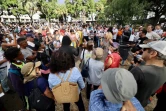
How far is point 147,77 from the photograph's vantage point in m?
1.49

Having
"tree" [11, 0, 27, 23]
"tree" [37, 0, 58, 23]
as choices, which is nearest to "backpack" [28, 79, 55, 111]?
"tree" [11, 0, 27, 23]

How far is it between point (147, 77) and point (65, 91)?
124 cm

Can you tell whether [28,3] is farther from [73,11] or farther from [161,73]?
[161,73]

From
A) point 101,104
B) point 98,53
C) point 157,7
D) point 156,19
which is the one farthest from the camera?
point 156,19

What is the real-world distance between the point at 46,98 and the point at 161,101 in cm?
Result: 207

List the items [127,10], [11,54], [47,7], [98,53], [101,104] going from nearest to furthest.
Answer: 1. [101,104]
2. [11,54]
3. [98,53]
4. [127,10]
5. [47,7]

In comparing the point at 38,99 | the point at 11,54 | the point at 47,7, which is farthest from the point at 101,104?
the point at 47,7

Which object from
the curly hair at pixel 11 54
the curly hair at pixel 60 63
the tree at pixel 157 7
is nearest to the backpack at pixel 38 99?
the curly hair at pixel 60 63

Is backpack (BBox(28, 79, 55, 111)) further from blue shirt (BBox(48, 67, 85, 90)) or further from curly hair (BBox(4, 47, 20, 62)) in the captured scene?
curly hair (BBox(4, 47, 20, 62))

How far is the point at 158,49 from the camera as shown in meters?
1.51

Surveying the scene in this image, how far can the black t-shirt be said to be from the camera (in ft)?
4.85

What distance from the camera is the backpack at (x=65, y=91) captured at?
189 centimetres

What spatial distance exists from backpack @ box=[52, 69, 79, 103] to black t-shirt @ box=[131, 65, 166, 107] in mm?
983

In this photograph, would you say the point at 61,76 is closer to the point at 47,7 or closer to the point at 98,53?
the point at 98,53
